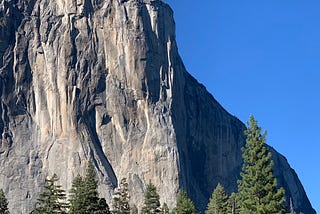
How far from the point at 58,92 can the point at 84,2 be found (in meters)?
19.6

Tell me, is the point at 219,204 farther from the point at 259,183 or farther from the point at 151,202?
the point at 259,183

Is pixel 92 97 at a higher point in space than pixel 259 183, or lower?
higher

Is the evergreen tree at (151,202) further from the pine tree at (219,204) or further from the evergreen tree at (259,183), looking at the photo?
the evergreen tree at (259,183)

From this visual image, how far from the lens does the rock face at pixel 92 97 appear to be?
128 m

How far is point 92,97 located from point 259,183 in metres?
105

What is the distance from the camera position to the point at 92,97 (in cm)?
13500

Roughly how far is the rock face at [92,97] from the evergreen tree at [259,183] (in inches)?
Result: 3640

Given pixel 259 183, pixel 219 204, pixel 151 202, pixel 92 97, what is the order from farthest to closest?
1. pixel 92 97
2. pixel 219 204
3. pixel 151 202
4. pixel 259 183

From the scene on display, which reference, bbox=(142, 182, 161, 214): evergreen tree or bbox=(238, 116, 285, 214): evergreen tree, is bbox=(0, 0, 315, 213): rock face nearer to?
bbox=(142, 182, 161, 214): evergreen tree

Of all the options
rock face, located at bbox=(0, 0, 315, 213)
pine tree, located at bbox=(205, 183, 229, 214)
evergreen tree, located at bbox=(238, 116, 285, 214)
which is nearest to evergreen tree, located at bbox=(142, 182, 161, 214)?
pine tree, located at bbox=(205, 183, 229, 214)

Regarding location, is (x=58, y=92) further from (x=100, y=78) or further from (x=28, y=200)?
(x=28, y=200)

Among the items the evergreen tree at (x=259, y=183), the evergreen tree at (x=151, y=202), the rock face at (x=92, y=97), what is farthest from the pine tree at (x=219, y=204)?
the rock face at (x=92, y=97)

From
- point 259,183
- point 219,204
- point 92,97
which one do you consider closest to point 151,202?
point 219,204

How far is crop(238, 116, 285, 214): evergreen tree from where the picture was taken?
30.9 m
